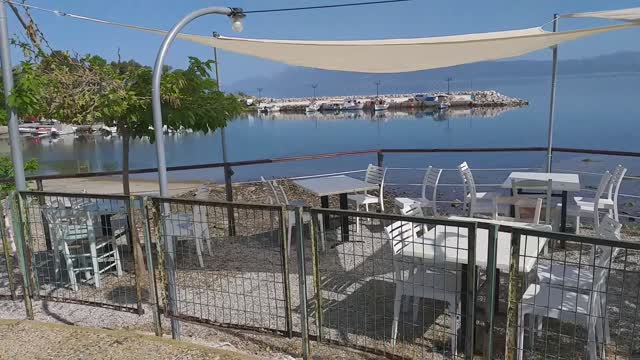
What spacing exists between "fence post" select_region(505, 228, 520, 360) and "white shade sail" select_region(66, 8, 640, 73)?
8.81 ft

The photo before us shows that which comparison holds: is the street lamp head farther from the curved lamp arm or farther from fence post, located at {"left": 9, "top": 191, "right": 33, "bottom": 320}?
fence post, located at {"left": 9, "top": 191, "right": 33, "bottom": 320}

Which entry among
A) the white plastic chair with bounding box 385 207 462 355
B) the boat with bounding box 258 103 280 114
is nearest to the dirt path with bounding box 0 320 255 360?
the white plastic chair with bounding box 385 207 462 355

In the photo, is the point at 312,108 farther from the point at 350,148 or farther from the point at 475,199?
the point at 475,199

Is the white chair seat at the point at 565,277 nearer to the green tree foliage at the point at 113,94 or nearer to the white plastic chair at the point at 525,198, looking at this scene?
the white plastic chair at the point at 525,198

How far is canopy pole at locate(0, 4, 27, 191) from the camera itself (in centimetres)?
354

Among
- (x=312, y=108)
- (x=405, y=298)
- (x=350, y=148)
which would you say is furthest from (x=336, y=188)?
(x=312, y=108)

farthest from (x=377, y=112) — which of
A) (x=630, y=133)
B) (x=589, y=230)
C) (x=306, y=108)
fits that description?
(x=589, y=230)

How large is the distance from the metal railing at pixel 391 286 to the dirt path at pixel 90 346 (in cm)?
17

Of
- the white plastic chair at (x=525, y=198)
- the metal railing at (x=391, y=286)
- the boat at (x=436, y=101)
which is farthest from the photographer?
the boat at (x=436, y=101)

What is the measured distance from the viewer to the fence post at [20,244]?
3.60 metres

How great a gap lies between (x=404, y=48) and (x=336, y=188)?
1.71 m

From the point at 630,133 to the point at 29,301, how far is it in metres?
43.5

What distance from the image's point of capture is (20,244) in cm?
366

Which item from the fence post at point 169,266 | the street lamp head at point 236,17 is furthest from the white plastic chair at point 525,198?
the fence post at point 169,266
